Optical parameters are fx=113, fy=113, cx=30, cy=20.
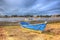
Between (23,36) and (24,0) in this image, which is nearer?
(23,36)

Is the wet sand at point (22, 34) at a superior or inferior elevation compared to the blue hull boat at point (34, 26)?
inferior

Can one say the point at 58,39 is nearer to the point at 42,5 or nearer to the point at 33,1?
the point at 42,5

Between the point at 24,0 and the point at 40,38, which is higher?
the point at 24,0

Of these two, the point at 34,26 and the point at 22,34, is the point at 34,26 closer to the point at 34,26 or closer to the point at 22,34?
the point at 34,26

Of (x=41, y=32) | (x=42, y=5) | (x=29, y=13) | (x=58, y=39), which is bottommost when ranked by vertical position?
(x=58, y=39)

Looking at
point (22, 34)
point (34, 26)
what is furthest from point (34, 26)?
point (22, 34)

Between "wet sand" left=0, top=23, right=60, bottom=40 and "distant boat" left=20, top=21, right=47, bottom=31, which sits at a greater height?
"distant boat" left=20, top=21, right=47, bottom=31

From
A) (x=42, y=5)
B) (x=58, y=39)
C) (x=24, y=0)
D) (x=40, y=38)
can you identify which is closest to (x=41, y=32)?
(x=40, y=38)

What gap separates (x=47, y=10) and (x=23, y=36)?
554 millimetres

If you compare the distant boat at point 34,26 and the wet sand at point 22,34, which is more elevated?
the distant boat at point 34,26

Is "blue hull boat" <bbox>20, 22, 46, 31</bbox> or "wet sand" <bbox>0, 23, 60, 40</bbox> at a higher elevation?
"blue hull boat" <bbox>20, 22, 46, 31</bbox>

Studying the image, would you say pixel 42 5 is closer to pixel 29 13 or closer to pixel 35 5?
pixel 35 5

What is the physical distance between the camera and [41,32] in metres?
1.71

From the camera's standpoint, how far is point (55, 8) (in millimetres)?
1794
